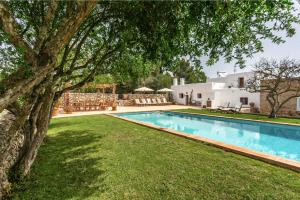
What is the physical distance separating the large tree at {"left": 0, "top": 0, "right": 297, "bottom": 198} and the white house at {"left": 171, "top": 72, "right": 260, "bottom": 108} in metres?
16.8

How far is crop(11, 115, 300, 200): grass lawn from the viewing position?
3.07 m

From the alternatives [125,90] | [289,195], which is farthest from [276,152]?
[125,90]

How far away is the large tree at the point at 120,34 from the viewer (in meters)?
2.71

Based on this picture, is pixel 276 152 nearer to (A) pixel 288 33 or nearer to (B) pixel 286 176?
(B) pixel 286 176

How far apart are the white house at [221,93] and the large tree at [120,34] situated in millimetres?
16845

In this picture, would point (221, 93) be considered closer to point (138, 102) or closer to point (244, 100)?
point (244, 100)

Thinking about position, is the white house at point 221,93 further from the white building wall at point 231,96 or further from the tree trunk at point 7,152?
the tree trunk at point 7,152

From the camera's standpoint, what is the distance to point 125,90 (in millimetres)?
32594

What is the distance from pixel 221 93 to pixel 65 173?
21.3 m

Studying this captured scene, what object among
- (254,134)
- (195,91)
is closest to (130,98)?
(195,91)

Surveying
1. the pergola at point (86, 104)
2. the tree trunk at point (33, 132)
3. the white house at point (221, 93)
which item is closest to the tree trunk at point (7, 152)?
the tree trunk at point (33, 132)

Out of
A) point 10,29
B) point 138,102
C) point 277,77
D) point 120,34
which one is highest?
point 277,77

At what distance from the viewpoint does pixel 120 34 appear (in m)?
4.57

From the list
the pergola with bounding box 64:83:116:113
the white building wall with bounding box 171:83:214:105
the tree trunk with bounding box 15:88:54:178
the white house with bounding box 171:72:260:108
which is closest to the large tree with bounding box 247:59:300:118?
the white house with bounding box 171:72:260:108
